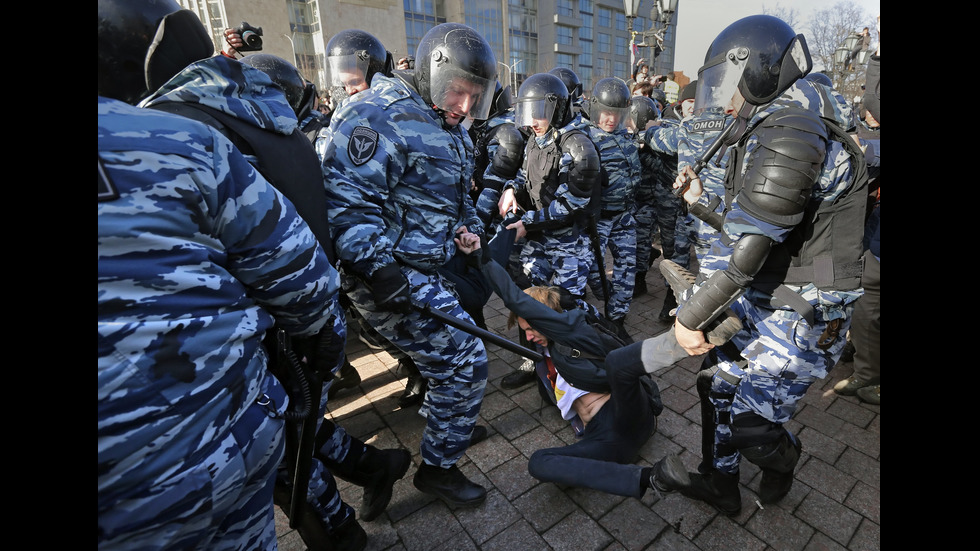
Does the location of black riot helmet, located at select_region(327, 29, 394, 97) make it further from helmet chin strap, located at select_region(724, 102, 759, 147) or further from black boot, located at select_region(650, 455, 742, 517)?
black boot, located at select_region(650, 455, 742, 517)

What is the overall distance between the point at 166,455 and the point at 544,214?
345 centimetres

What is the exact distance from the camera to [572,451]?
2.45 meters

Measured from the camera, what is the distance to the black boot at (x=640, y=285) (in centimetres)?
542

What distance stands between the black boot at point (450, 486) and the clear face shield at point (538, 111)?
10.3 feet

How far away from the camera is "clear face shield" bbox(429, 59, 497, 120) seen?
2.35 metres

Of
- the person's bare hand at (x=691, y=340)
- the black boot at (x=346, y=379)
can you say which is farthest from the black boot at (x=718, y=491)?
the black boot at (x=346, y=379)

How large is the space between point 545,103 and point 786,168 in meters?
2.71

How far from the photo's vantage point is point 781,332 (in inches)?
81.5

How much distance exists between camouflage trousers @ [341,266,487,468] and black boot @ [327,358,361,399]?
1.32 metres

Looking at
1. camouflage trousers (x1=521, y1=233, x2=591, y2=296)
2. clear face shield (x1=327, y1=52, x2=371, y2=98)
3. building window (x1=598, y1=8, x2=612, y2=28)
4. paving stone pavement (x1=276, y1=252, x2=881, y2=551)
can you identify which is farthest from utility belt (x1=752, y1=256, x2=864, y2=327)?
building window (x1=598, y1=8, x2=612, y2=28)

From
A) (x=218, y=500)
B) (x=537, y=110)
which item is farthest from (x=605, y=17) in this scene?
(x=218, y=500)
